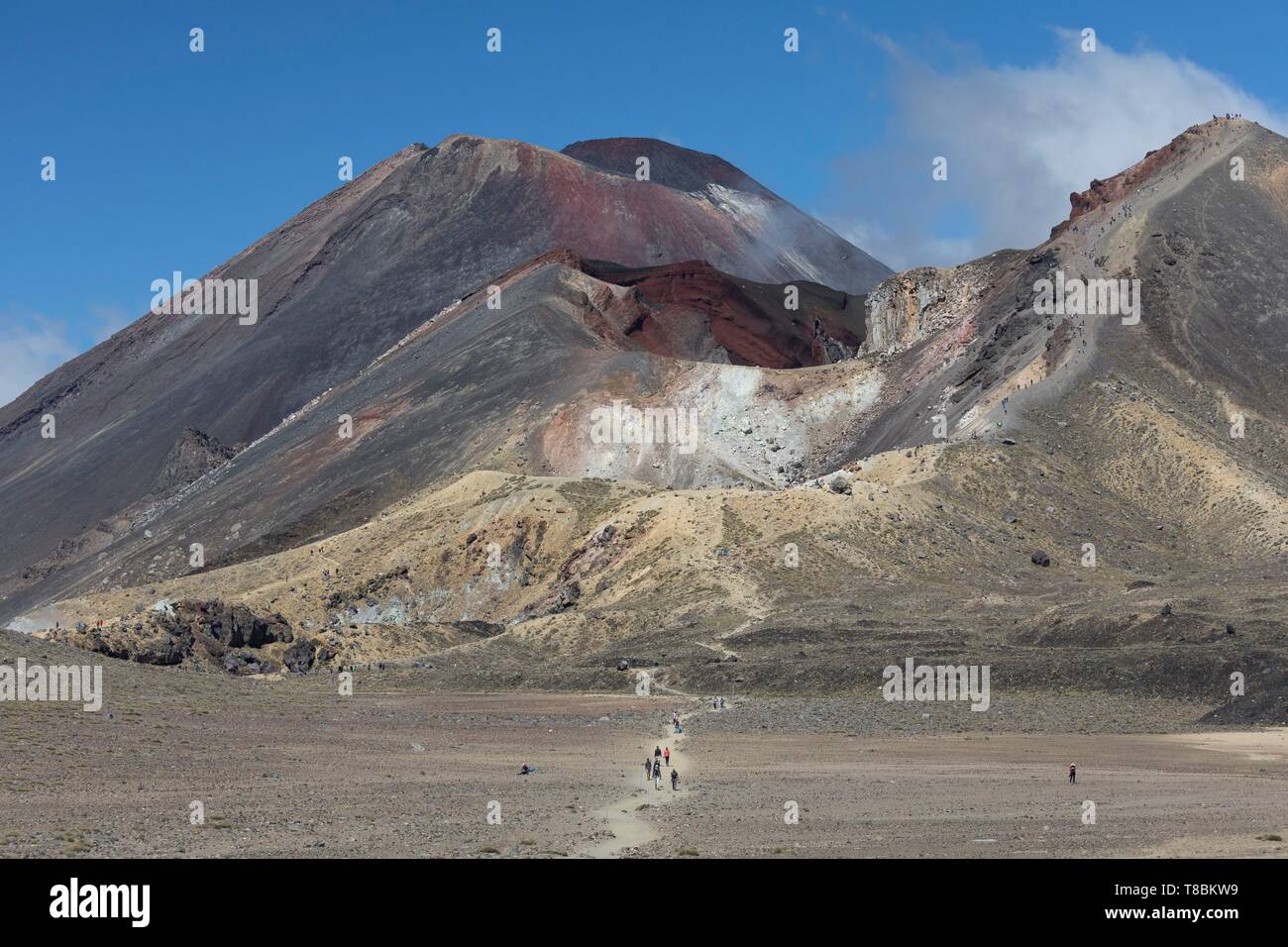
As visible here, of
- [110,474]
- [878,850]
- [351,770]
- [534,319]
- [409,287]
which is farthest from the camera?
[409,287]

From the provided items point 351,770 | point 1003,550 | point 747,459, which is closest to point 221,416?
point 747,459

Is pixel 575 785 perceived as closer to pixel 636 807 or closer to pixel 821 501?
pixel 636 807

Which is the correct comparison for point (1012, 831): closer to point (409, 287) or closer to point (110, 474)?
point (110, 474)

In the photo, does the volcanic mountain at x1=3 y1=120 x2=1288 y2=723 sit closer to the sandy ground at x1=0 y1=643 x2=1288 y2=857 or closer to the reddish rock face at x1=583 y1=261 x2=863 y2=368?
the reddish rock face at x1=583 y1=261 x2=863 y2=368

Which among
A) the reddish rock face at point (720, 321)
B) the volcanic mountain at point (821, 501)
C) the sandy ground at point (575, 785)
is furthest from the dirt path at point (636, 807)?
the reddish rock face at point (720, 321)

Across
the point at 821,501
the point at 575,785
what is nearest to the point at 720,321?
the point at 821,501

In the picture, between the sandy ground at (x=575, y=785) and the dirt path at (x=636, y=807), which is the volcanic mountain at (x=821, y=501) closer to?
the sandy ground at (x=575, y=785)

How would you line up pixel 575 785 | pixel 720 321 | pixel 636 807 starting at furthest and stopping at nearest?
pixel 720 321 < pixel 575 785 < pixel 636 807
